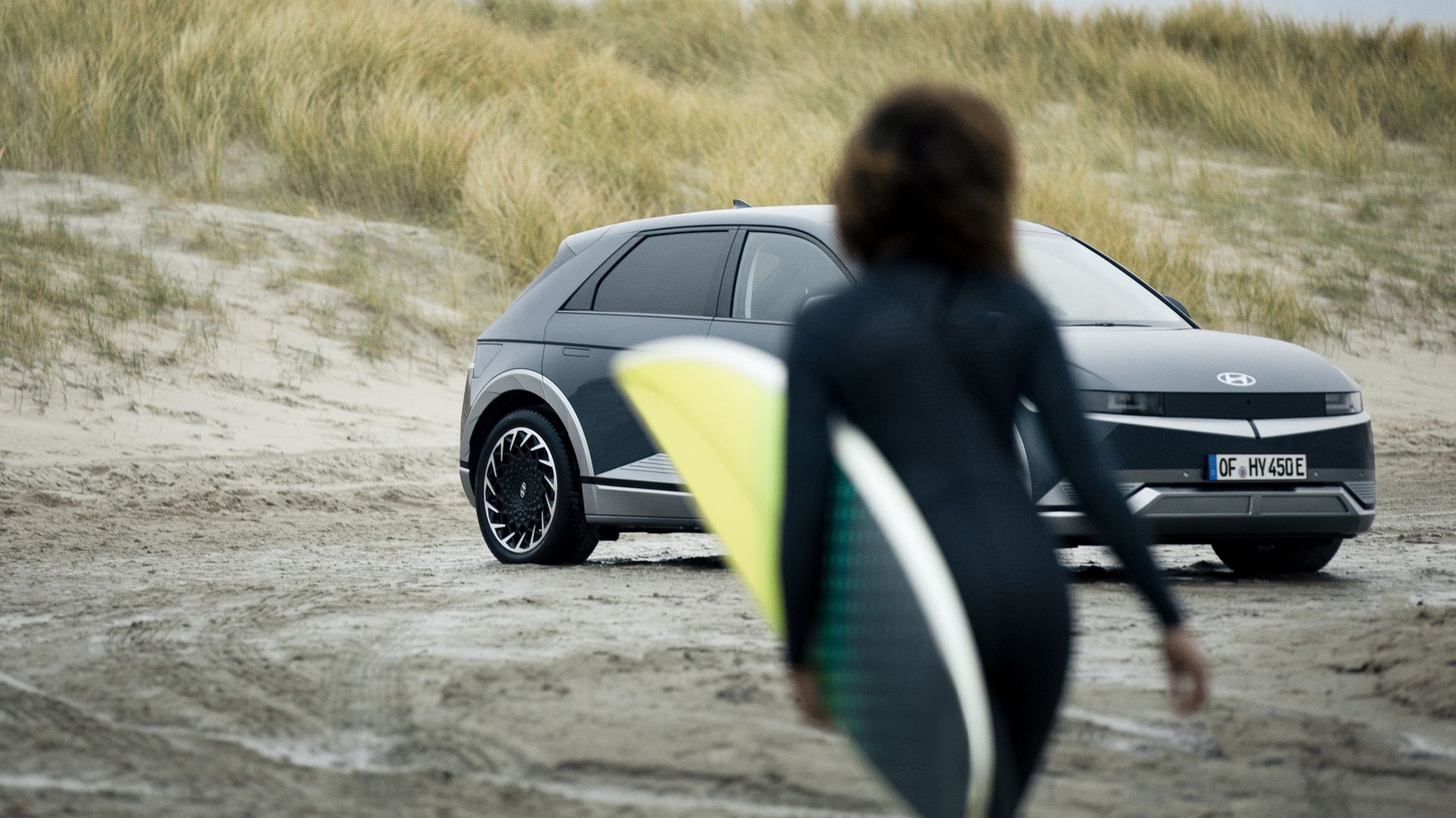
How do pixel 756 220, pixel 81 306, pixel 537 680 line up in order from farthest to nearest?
pixel 81 306, pixel 756 220, pixel 537 680

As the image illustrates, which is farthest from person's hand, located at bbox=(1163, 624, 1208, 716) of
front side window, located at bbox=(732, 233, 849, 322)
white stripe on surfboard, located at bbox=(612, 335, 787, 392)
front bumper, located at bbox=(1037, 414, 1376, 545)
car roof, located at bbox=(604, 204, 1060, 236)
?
car roof, located at bbox=(604, 204, 1060, 236)

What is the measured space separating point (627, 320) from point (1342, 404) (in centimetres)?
330

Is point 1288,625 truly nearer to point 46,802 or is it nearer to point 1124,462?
point 1124,462

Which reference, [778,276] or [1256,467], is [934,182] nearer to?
[1256,467]

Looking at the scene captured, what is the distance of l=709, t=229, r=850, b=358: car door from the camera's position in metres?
7.74

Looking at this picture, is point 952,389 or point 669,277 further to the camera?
point 669,277

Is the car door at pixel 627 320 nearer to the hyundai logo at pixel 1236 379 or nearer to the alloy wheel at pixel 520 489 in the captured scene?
the alloy wheel at pixel 520 489

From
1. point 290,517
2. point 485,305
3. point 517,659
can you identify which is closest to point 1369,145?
point 485,305

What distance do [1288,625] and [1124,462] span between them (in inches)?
38.6


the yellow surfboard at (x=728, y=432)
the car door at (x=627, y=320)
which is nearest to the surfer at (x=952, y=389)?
the yellow surfboard at (x=728, y=432)

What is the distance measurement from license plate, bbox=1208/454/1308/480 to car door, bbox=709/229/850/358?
5.87ft

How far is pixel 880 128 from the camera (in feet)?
8.09

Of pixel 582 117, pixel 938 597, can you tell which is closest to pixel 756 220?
pixel 938 597

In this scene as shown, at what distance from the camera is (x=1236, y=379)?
23.4 feet
